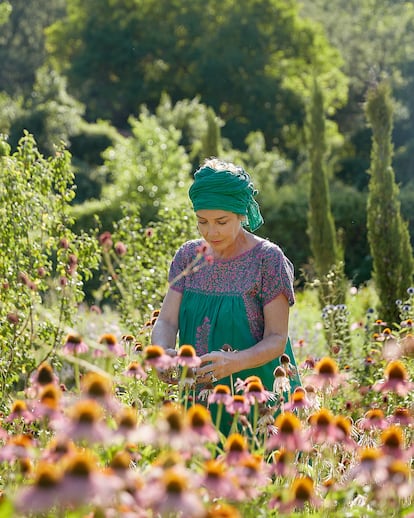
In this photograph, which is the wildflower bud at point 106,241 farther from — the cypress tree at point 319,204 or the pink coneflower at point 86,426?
the cypress tree at point 319,204

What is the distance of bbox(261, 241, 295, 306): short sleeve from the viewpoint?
3029mm

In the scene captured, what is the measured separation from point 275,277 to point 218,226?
0.94ft

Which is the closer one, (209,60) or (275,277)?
(275,277)

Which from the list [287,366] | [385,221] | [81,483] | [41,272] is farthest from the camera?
[385,221]

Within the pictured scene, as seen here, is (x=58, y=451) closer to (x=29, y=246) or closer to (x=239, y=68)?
(x=29, y=246)

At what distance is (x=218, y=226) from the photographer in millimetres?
2953

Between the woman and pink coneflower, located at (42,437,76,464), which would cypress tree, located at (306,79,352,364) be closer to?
the woman

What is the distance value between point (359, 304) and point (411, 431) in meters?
6.55

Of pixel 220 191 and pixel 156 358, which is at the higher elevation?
pixel 220 191

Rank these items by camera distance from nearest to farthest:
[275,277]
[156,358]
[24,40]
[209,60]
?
[156,358] → [275,277] → [209,60] → [24,40]

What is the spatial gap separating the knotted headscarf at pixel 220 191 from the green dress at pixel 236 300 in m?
0.22

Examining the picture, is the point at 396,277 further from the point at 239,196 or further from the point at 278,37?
the point at 278,37

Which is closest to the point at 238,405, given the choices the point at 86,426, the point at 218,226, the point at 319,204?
the point at 86,426

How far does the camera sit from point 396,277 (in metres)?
8.45
